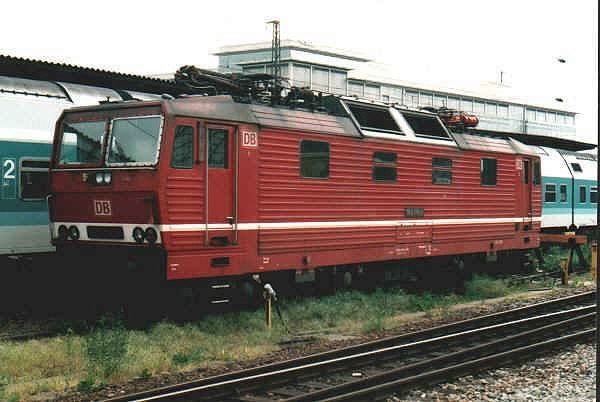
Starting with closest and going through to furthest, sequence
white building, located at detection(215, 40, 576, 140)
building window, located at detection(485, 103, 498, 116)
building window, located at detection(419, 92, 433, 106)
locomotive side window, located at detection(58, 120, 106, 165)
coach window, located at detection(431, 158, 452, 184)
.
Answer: locomotive side window, located at detection(58, 120, 106, 165) → coach window, located at detection(431, 158, 452, 184) → white building, located at detection(215, 40, 576, 140) → building window, located at detection(419, 92, 433, 106) → building window, located at detection(485, 103, 498, 116)

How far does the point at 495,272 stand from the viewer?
2203 centimetres

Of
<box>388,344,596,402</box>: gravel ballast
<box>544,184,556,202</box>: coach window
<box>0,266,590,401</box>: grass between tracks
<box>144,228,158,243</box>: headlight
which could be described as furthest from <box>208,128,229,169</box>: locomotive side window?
<box>544,184,556,202</box>: coach window

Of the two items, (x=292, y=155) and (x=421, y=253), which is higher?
(x=292, y=155)

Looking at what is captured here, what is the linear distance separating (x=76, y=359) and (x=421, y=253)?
8503mm

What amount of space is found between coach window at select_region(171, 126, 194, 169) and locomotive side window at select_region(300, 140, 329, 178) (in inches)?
99.4

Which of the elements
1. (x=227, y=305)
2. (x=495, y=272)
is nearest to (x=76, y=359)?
(x=227, y=305)

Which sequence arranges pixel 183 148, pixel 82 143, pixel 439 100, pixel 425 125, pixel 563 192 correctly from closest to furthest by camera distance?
pixel 183 148, pixel 82 143, pixel 425 125, pixel 563 192, pixel 439 100

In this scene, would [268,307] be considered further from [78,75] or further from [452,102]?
[452,102]

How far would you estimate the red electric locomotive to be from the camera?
12.2 m

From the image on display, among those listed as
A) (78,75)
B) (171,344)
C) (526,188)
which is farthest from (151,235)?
(526,188)

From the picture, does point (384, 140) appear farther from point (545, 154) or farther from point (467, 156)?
point (545, 154)

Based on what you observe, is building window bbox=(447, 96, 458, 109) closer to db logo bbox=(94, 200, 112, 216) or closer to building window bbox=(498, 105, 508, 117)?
building window bbox=(498, 105, 508, 117)

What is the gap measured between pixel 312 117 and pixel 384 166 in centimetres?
211

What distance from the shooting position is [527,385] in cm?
1025
